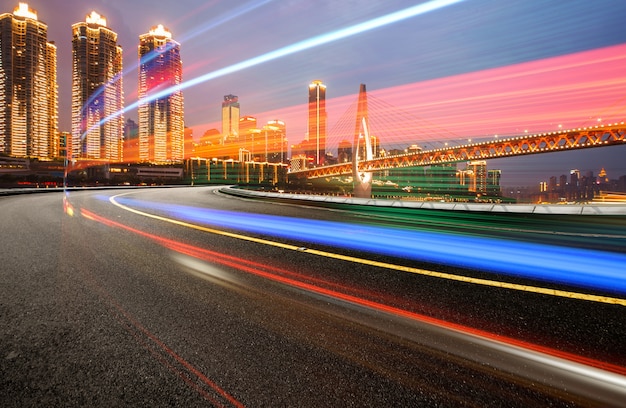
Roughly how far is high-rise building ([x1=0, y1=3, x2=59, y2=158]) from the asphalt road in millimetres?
243394

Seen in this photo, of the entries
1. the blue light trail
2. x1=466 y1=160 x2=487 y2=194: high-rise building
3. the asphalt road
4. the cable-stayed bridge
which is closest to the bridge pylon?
the cable-stayed bridge

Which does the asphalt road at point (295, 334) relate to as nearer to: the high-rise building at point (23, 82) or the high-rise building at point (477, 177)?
the high-rise building at point (477, 177)

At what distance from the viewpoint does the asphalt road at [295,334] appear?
1.94 metres

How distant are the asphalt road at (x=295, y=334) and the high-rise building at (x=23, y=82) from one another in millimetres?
243394

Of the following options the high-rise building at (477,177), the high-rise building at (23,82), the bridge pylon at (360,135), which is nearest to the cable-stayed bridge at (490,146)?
the bridge pylon at (360,135)

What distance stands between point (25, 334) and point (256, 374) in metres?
2.00

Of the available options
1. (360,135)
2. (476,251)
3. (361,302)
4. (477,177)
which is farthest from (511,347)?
(477,177)

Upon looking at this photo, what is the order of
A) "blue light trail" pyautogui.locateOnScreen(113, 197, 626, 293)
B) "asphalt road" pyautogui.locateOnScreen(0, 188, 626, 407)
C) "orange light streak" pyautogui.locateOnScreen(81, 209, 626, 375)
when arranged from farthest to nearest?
"blue light trail" pyautogui.locateOnScreen(113, 197, 626, 293), "orange light streak" pyautogui.locateOnScreen(81, 209, 626, 375), "asphalt road" pyautogui.locateOnScreen(0, 188, 626, 407)

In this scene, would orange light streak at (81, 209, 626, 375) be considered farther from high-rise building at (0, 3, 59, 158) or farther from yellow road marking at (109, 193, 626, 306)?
high-rise building at (0, 3, 59, 158)

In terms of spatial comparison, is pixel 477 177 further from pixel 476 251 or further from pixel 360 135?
pixel 476 251

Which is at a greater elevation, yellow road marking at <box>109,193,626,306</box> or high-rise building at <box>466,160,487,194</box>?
high-rise building at <box>466,160,487,194</box>

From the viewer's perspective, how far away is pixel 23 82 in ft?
602

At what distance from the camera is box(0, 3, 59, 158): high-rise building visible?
176125 mm

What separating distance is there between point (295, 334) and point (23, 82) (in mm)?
251100
